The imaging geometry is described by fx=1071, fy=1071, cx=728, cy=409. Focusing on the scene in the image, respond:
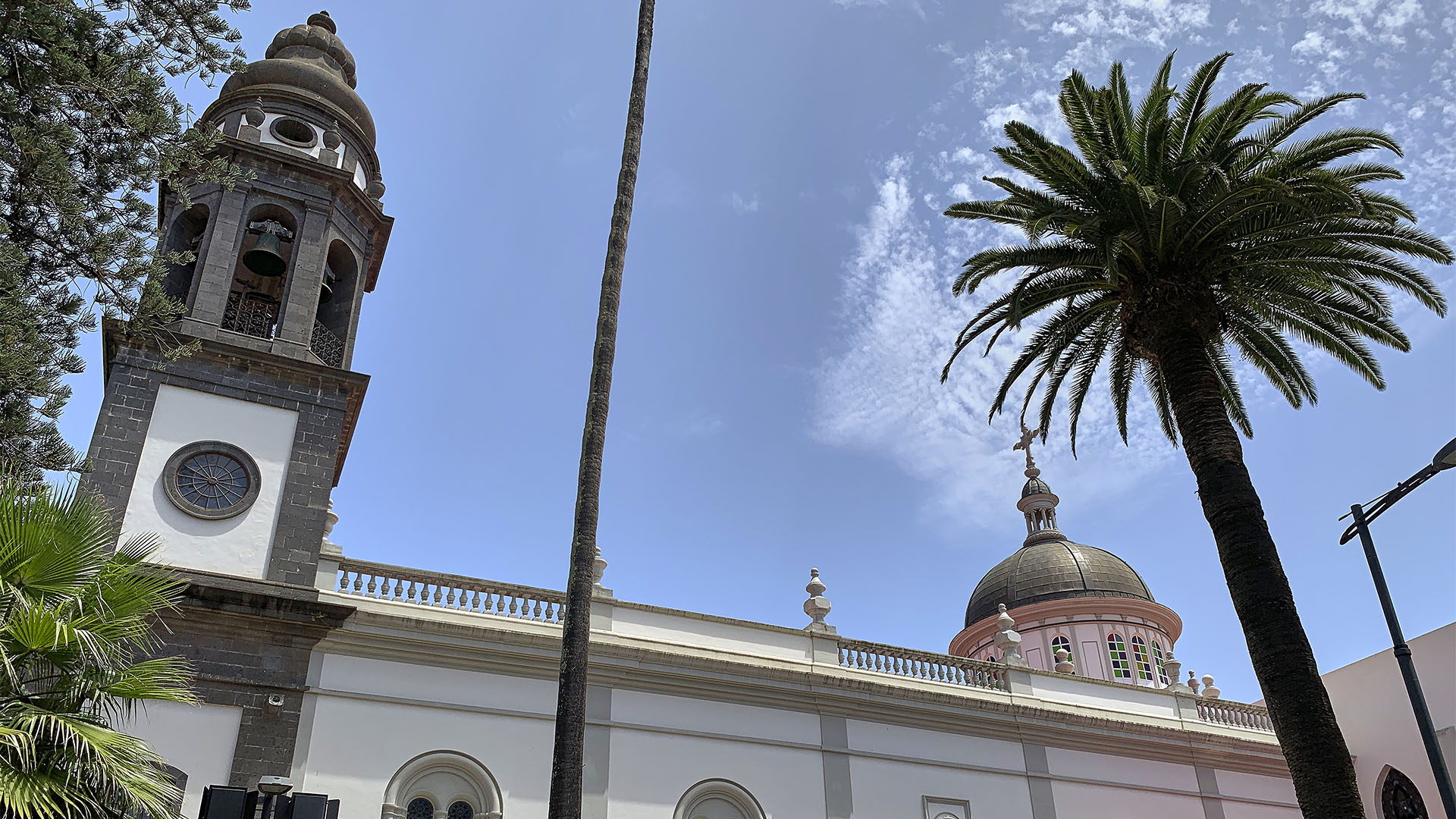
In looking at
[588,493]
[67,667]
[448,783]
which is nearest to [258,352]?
[448,783]

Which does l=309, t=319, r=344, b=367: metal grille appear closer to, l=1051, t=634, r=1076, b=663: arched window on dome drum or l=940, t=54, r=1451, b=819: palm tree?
l=940, t=54, r=1451, b=819: palm tree

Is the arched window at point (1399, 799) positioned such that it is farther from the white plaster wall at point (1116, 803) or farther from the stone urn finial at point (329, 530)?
the stone urn finial at point (329, 530)

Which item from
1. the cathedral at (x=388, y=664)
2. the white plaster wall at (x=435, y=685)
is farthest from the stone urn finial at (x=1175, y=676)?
the white plaster wall at (x=435, y=685)

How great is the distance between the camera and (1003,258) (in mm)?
16750

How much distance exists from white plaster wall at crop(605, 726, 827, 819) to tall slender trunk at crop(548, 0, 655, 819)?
204 inches

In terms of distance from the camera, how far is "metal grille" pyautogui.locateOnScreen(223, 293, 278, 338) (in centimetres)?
1889

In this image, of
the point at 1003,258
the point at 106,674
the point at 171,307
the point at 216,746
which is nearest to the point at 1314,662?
the point at 1003,258

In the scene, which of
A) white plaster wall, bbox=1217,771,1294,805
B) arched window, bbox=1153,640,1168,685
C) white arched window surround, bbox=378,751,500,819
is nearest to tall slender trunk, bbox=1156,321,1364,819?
white arched window surround, bbox=378,751,500,819

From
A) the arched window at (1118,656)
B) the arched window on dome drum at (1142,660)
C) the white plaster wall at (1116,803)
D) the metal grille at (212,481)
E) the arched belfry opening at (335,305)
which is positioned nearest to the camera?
the metal grille at (212,481)

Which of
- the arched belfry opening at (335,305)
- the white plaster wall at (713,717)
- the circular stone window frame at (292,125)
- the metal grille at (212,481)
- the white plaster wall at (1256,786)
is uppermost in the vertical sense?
the circular stone window frame at (292,125)

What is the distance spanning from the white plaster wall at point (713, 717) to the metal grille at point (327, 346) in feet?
26.0

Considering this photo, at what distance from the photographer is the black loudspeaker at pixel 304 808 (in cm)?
713

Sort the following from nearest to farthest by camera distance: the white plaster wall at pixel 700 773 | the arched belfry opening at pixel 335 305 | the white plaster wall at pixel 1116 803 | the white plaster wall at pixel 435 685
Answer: the white plaster wall at pixel 435 685, the white plaster wall at pixel 700 773, the arched belfry opening at pixel 335 305, the white plaster wall at pixel 1116 803

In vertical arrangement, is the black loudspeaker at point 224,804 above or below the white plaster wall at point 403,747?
below
